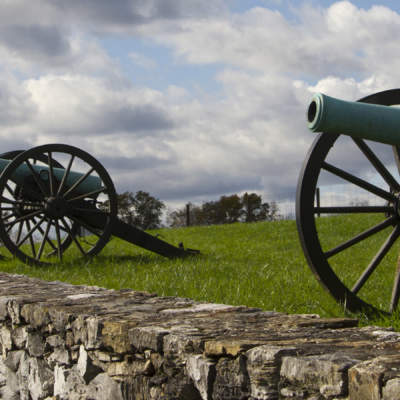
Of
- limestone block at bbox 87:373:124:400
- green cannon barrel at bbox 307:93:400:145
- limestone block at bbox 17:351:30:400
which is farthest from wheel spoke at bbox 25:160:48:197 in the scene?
green cannon barrel at bbox 307:93:400:145

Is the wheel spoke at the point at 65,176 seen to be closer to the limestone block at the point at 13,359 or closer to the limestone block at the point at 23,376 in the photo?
the limestone block at the point at 13,359

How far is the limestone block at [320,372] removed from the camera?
2.15 meters

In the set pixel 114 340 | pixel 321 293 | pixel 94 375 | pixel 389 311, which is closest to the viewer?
pixel 114 340

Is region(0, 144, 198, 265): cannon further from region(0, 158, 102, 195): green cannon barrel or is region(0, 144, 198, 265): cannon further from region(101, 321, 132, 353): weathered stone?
region(101, 321, 132, 353): weathered stone

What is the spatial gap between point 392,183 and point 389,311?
1.00 m

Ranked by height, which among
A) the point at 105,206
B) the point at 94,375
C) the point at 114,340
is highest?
the point at 105,206

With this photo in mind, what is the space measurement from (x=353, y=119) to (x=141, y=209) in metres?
28.6

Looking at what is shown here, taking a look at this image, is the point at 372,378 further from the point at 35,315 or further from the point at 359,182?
the point at 359,182

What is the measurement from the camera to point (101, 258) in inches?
398

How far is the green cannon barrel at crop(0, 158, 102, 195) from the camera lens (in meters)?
9.62

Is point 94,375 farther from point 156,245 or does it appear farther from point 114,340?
point 156,245

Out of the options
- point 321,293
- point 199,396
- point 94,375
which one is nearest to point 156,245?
point 321,293

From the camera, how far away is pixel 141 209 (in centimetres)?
3209

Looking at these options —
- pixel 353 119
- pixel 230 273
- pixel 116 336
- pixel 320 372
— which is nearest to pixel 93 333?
pixel 116 336
